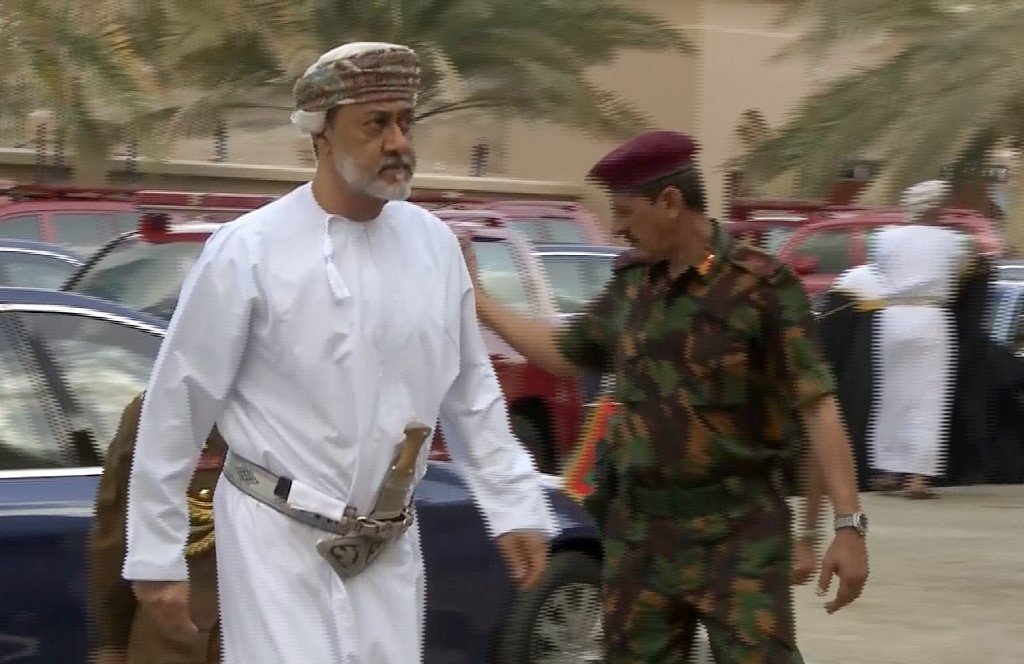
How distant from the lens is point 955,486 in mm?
12914

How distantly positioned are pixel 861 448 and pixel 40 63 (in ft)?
27.8

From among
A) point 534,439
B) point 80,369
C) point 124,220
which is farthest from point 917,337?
point 80,369

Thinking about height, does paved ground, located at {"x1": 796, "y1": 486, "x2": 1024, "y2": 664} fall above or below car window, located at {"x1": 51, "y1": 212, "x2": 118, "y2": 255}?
below

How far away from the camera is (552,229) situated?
577 inches

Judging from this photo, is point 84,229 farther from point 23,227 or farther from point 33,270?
point 33,270

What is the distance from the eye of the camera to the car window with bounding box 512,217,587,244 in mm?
14484

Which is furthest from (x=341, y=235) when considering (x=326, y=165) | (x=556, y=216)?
(x=556, y=216)

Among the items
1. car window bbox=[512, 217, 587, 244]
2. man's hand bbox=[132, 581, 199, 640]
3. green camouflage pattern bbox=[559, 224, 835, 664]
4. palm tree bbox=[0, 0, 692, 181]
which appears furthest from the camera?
palm tree bbox=[0, 0, 692, 181]

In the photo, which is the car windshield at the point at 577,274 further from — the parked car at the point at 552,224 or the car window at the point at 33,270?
the car window at the point at 33,270

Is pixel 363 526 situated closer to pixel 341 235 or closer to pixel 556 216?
pixel 341 235

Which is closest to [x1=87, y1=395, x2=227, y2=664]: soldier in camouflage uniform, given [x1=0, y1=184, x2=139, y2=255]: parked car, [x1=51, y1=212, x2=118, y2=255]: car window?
[x1=0, y1=184, x2=139, y2=255]: parked car

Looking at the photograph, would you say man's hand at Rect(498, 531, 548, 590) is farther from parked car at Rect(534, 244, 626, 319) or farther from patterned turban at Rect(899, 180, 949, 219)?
patterned turban at Rect(899, 180, 949, 219)

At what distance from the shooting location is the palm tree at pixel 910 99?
11.7 m

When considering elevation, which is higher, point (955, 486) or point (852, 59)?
point (852, 59)
